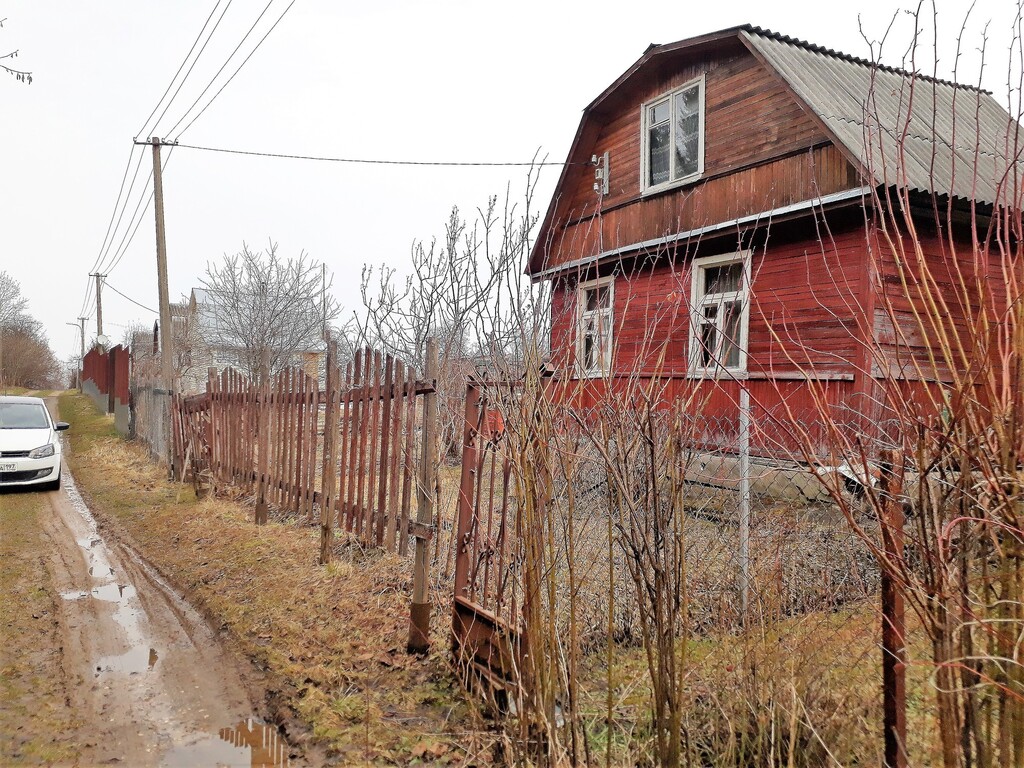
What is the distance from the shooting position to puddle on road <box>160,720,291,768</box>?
124 inches

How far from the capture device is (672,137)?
1154 centimetres

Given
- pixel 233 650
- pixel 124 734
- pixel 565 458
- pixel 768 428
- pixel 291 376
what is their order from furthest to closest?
1. pixel 768 428
2. pixel 291 376
3. pixel 233 650
4. pixel 124 734
5. pixel 565 458

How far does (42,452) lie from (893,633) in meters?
11.5

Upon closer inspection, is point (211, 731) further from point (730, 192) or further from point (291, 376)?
point (730, 192)

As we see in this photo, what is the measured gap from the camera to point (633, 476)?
8.37 ft

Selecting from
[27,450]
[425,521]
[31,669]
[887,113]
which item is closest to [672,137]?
[887,113]

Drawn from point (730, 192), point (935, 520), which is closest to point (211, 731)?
point (935, 520)

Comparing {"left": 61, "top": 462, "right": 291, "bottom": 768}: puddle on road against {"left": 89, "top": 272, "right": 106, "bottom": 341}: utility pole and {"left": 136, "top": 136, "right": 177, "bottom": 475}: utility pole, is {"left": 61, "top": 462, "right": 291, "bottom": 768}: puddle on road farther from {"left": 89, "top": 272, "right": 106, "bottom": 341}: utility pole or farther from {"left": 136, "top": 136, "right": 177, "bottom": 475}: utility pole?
{"left": 89, "top": 272, "right": 106, "bottom": 341}: utility pole

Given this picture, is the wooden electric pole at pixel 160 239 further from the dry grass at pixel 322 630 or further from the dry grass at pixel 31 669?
the dry grass at pixel 31 669

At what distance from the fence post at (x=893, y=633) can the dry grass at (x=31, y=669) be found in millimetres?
3343

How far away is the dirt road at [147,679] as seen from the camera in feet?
10.7

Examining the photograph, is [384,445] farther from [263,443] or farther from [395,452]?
[263,443]

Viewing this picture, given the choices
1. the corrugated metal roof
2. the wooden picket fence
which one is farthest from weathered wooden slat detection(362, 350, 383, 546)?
the corrugated metal roof

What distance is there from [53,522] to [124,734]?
19.7 ft
